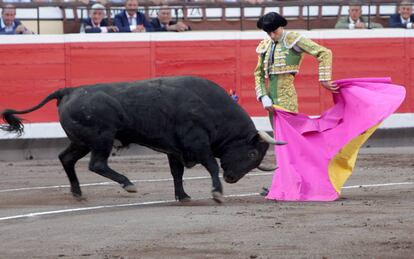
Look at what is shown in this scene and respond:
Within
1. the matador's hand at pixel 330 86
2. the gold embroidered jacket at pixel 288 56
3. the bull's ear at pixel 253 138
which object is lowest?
the bull's ear at pixel 253 138

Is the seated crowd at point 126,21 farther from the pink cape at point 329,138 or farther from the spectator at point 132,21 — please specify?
the pink cape at point 329,138

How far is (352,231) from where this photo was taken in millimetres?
7426

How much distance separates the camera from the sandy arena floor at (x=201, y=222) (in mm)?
6805

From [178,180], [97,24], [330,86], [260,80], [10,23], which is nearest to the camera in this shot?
[178,180]

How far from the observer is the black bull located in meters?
9.45

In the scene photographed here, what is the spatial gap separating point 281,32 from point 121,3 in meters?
6.57

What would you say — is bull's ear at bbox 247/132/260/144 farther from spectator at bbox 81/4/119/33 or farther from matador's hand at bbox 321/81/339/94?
spectator at bbox 81/4/119/33

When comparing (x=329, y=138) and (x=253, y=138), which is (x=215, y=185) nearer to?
(x=253, y=138)

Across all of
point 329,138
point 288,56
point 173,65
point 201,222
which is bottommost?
point 173,65

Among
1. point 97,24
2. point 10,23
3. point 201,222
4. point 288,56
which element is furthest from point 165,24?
point 201,222

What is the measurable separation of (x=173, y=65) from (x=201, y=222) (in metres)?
8.40

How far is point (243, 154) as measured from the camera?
9672mm

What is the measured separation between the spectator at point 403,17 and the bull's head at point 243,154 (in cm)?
751

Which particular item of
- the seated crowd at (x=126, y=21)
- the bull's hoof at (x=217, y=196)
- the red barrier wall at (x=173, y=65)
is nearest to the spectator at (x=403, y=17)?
the seated crowd at (x=126, y=21)
